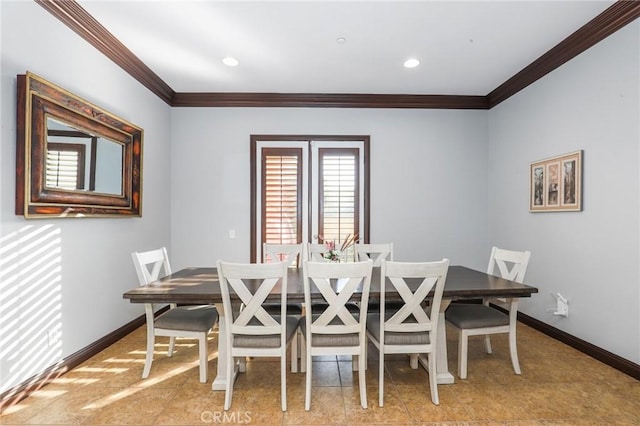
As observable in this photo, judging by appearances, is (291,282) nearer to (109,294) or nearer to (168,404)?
(168,404)

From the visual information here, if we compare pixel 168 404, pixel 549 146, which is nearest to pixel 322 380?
pixel 168 404

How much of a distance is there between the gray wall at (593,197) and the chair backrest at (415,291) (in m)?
1.68

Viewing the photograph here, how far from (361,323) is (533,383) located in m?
1.45

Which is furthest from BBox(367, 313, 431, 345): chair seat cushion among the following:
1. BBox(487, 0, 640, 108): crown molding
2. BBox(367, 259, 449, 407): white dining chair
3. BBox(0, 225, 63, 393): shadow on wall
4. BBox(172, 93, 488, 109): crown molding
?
BBox(172, 93, 488, 109): crown molding

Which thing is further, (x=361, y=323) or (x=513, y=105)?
(x=513, y=105)

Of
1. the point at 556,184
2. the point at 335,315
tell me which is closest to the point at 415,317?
the point at 335,315

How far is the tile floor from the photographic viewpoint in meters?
2.07

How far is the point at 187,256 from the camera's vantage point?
4484 mm

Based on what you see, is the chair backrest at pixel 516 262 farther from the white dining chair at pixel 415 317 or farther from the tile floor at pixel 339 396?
the white dining chair at pixel 415 317

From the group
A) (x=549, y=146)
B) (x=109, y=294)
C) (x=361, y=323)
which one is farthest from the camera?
(x=549, y=146)

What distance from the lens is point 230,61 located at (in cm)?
346

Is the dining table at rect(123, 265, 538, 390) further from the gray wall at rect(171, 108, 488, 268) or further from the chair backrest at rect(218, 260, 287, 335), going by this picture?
the gray wall at rect(171, 108, 488, 268)

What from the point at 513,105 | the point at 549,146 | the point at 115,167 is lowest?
the point at 115,167

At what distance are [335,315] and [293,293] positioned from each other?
1.03ft
